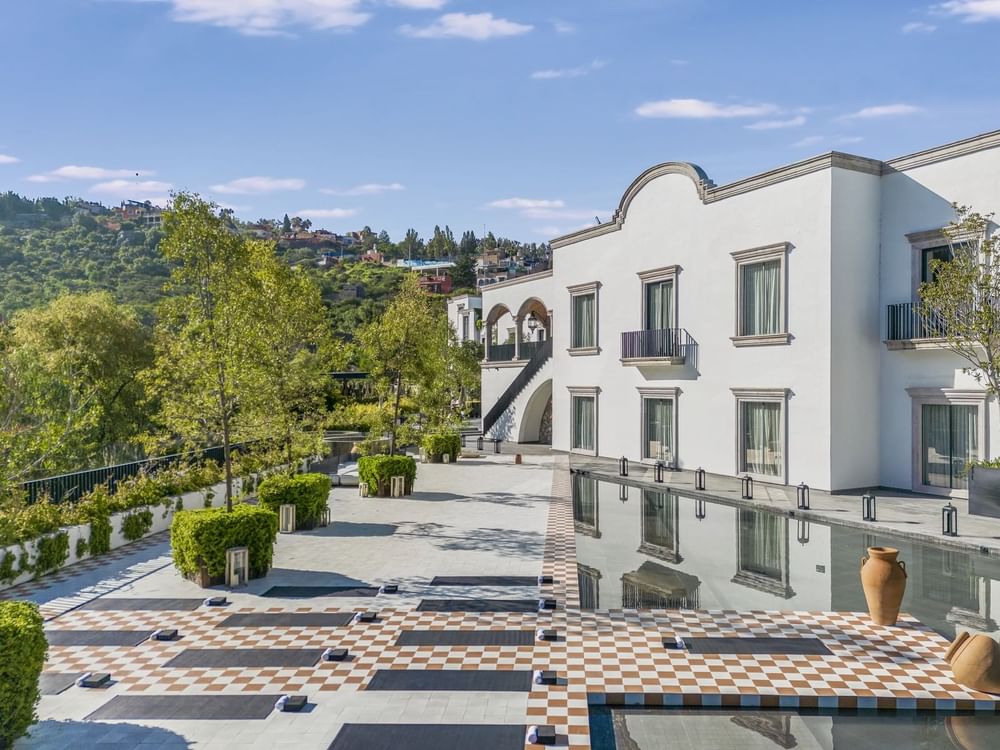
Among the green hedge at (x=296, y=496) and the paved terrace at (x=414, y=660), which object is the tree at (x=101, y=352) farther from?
the paved terrace at (x=414, y=660)

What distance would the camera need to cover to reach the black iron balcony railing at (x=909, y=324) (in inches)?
628

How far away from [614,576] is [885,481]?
1052 centimetres

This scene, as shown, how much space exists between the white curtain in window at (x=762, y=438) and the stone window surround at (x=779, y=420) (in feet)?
0.34

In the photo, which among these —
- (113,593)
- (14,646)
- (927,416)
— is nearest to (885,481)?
(927,416)

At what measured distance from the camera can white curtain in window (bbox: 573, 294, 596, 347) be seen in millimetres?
26062

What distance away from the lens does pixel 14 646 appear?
5.11 m

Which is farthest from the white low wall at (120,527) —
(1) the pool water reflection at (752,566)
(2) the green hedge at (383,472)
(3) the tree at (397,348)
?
(1) the pool water reflection at (752,566)

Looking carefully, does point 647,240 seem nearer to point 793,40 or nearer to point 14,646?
point 793,40

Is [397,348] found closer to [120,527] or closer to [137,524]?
[137,524]

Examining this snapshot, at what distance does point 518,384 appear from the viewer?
31.0m

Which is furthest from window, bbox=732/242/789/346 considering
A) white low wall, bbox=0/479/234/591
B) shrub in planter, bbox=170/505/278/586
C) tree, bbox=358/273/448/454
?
white low wall, bbox=0/479/234/591

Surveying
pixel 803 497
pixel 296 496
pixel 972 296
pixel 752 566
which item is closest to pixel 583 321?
pixel 803 497

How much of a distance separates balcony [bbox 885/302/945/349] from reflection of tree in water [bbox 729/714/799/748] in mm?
12474

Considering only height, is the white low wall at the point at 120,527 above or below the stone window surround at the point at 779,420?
below
